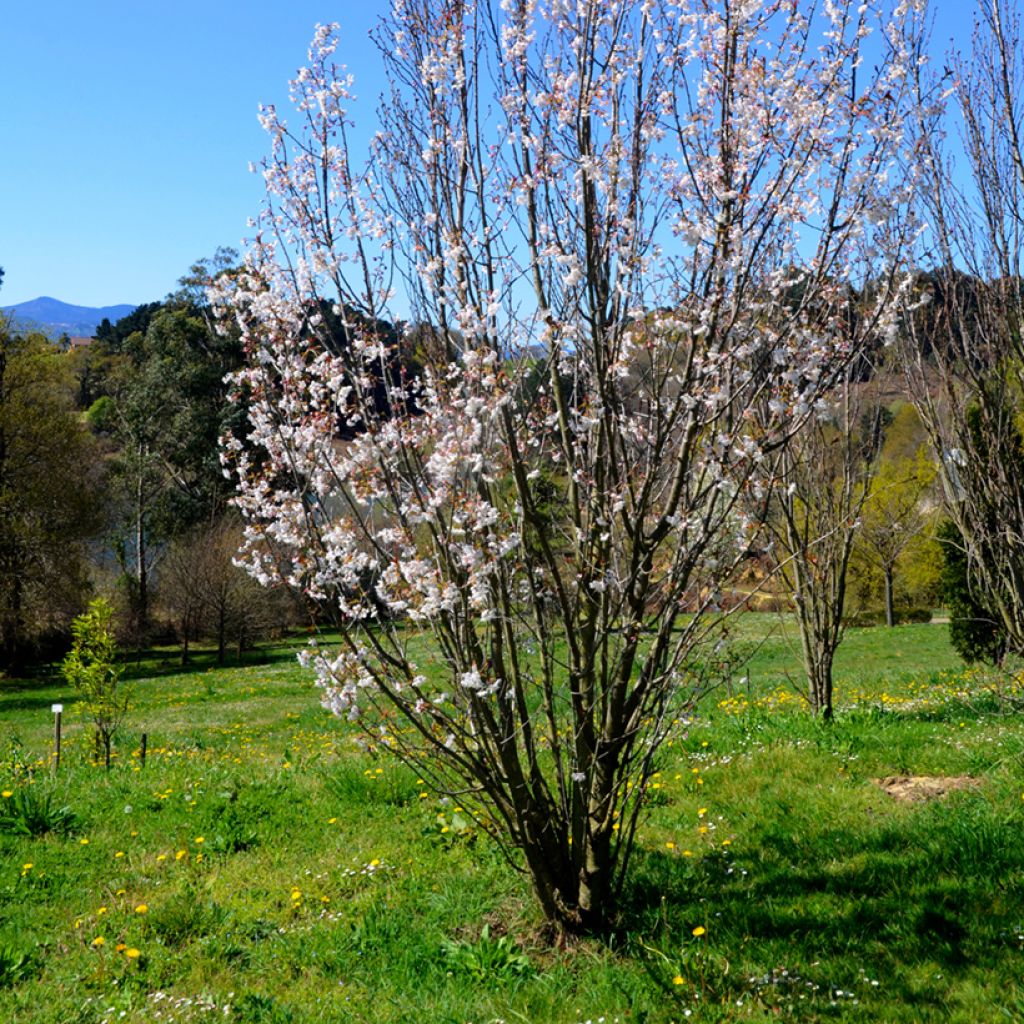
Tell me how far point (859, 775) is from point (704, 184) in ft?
12.7

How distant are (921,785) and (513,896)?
8.66 ft

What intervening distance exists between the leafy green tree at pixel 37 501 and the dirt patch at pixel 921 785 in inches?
891

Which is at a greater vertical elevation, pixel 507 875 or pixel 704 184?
pixel 704 184

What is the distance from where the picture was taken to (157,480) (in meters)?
34.3

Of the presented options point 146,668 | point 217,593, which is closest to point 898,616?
point 217,593

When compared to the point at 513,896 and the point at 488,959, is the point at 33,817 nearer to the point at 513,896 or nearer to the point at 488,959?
the point at 513,896

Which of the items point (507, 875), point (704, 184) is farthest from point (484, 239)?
point (507, 875)

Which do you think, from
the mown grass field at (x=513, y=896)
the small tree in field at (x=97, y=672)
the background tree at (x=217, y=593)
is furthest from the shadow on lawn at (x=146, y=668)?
the mown grass field at (x=513, y=896)

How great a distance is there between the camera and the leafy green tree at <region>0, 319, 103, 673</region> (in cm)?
2356

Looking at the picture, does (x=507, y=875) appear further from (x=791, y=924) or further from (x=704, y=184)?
(x=704, y=184)

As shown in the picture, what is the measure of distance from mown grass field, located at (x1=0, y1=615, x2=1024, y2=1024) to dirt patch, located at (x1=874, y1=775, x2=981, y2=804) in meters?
0.09

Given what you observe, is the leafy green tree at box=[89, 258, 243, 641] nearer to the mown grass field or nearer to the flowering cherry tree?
the mown grass field

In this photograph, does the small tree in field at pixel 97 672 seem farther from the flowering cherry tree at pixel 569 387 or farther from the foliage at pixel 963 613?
the foliage at pixel 963 613

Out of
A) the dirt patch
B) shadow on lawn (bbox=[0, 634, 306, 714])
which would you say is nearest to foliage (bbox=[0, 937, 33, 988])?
the dirt patch
